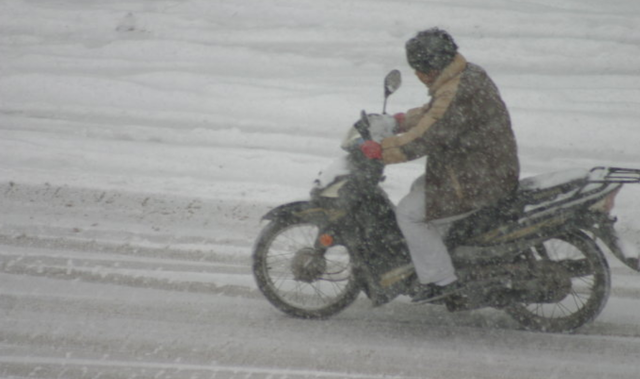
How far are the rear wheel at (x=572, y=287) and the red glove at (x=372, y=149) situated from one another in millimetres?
1230

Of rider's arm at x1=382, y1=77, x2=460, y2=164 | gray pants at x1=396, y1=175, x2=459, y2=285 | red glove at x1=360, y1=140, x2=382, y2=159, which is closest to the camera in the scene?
rider's arm at x1=382, y1=77, x2=460, y2=164

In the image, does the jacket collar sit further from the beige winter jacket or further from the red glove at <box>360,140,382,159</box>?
the red glove at <box>360,140,382,159</box>

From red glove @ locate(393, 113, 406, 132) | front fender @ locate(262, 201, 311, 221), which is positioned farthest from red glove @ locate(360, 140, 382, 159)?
front fender @ locate(262, 201, 311, 221)

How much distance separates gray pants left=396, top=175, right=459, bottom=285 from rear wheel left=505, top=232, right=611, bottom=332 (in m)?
0.61

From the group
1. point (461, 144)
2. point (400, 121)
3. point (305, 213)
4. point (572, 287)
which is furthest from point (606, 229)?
point (305, 213)

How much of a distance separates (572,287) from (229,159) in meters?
5.04

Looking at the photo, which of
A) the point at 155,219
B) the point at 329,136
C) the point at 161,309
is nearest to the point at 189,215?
the point at 155,219

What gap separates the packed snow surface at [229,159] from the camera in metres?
5.24

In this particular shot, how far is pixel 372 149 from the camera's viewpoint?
517 cm

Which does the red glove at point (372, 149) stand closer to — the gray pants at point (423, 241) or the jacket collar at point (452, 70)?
the gray pants at point (423, 241)

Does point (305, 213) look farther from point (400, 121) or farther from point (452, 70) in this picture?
point (452, 70)

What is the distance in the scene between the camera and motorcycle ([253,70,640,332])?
5.30 meters

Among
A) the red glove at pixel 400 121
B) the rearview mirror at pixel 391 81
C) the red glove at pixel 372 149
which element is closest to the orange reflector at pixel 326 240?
the red glove at pixel 372 149

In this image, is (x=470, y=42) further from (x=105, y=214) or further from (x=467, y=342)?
(x=467, y=342)
